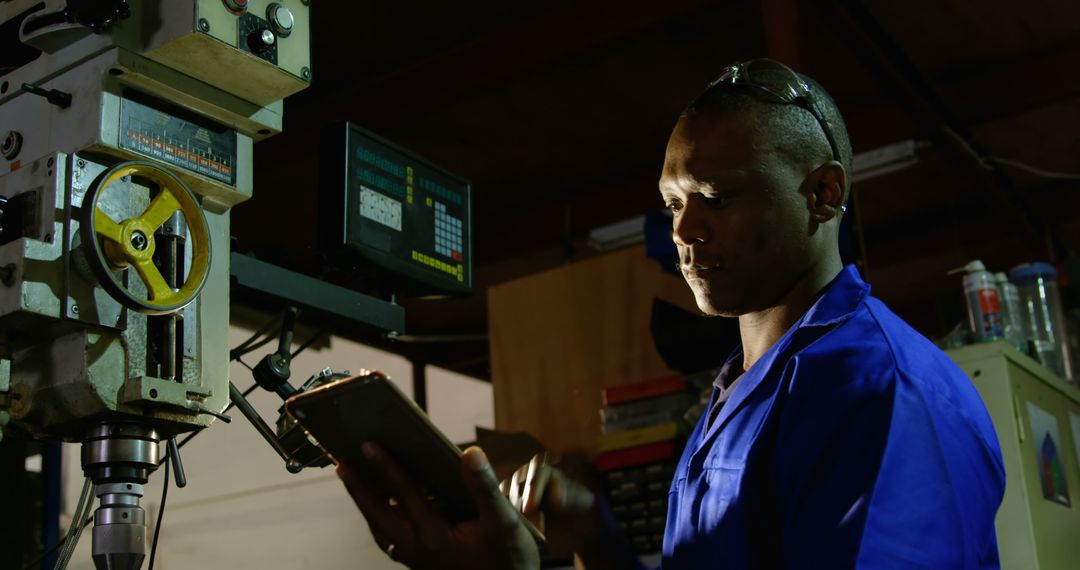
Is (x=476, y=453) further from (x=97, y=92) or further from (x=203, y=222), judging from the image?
(x=97, y=92)

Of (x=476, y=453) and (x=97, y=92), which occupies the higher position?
(x=97, y=92)

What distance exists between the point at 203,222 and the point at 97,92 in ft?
0.73

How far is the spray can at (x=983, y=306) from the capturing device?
112 inches

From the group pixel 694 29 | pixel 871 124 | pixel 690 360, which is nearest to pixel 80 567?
pixel 690 360

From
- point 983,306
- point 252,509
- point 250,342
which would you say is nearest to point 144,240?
point 250,342

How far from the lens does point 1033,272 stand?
3.70m

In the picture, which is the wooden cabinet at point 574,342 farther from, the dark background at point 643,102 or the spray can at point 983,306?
the spray can at point 983,306

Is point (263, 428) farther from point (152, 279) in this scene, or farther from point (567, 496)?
point (567, 496)

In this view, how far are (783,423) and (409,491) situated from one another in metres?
0.41

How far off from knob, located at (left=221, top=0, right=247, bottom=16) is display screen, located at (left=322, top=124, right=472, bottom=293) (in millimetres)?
388

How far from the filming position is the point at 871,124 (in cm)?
471

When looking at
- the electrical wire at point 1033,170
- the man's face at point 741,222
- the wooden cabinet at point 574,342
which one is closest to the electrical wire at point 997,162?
the electrical wire at point 1033,170

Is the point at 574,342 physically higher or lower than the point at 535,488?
higher

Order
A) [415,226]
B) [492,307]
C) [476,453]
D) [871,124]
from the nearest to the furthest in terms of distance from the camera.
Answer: [476,453], [415,226], [492,307], [871,124]
